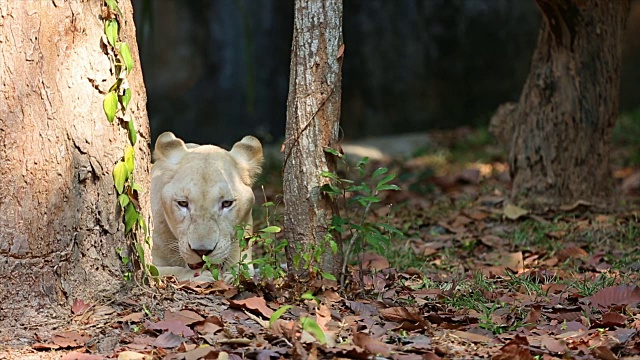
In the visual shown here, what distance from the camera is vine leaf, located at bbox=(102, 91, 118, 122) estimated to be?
3555mm

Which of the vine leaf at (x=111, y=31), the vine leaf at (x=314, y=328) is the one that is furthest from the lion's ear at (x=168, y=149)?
the vine leaf at (x=314, y=328)

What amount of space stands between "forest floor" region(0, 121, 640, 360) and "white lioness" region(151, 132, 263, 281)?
0.82ft

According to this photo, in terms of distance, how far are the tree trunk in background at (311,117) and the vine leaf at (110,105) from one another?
79 cm

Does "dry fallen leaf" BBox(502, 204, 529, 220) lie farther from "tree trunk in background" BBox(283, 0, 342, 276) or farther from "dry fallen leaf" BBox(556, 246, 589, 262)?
"tree trunk in background" BBox(283, 0, 342, 276)

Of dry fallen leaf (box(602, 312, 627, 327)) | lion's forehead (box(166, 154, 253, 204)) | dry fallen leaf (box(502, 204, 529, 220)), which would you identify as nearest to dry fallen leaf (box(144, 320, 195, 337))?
lion's forehead (box(166, 154, 253, 204))

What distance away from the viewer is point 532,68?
21.7 ft

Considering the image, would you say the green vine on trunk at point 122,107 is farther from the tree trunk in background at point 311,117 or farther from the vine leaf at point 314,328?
the vine leaf at point 314,328

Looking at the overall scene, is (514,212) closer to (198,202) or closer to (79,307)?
(198,202)

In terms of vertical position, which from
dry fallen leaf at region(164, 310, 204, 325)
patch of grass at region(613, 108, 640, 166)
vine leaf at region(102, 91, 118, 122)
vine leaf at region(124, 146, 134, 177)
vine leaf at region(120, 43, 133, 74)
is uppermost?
vine leaf at region(120, 43, 133, 74)

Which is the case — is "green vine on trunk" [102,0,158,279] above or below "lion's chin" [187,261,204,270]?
above

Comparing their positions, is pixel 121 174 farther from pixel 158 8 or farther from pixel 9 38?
pixel 158 8

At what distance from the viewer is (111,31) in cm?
359

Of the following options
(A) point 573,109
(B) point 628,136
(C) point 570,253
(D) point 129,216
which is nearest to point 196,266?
(D) point 129,216

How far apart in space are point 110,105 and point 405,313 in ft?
4.64
